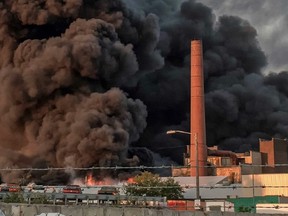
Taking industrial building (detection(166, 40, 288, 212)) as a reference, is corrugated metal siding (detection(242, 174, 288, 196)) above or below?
below

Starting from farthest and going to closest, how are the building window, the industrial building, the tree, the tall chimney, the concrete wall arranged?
1. the building window
2. the tall chimney
3. the industrial building
4. the tree
5. the concrete wall

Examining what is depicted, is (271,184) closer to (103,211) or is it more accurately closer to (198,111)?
(198,111)

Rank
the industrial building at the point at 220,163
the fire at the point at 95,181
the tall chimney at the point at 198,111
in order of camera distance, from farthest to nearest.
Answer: the tall chimney at the point at 198,111, the fire at the point at 95,181, the industrial building at the point at 220,163

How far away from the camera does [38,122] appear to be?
222 feet

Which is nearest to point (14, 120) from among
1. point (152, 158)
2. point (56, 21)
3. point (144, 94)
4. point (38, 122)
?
point (38, 122)

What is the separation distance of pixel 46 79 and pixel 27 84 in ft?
7.56

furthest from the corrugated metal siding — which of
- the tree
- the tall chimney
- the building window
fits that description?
the building window

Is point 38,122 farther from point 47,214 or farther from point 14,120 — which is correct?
point 47,214

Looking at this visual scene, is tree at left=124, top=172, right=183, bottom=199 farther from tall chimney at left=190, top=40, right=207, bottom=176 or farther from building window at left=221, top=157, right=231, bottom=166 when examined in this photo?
building window at left=221, top=157, right=231, bottom=166

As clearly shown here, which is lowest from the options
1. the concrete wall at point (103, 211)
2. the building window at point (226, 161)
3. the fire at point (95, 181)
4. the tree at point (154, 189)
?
the concrete wall at point (103, 211)

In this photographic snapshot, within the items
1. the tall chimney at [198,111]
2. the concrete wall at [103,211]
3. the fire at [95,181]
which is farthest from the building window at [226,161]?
the concrete wall at [103,211]

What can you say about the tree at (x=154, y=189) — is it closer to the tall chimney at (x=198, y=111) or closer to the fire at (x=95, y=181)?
the fire at (x=95, y=181)

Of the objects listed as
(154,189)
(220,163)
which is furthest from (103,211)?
(220,163)

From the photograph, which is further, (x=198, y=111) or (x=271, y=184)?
(x=198, y=111)
